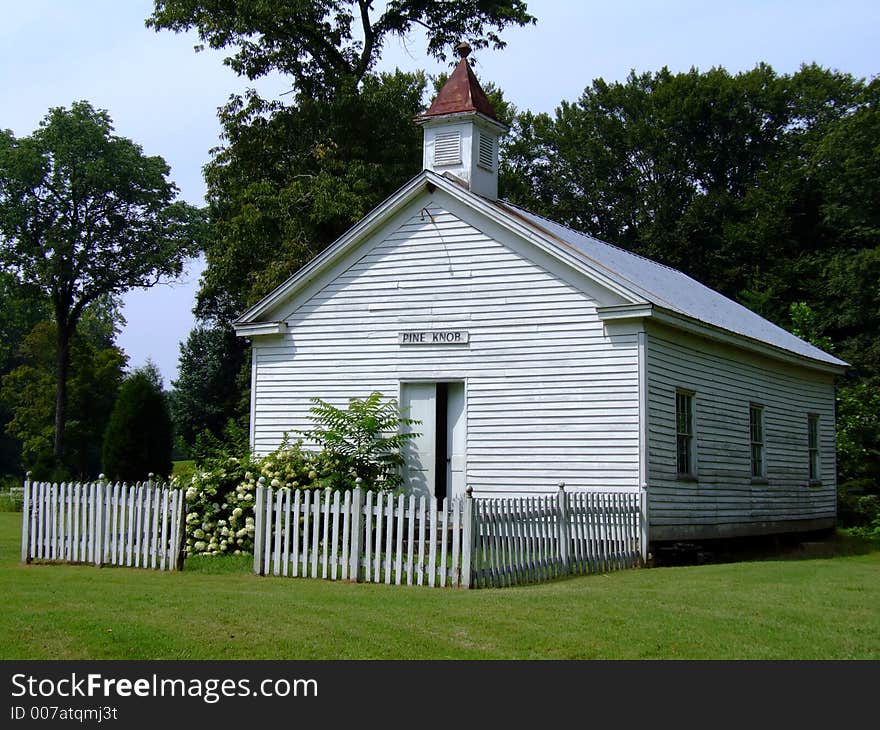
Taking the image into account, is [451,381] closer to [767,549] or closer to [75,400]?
[767,549]

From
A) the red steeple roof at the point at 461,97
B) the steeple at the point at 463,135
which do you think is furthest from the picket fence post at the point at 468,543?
the red steeple roof at the point at 461,97

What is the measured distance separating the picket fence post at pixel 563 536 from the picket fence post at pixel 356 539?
2.81m

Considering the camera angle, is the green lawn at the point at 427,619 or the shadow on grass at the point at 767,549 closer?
the green lawn at the point at 427,619

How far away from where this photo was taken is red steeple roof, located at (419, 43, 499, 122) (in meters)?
21.4

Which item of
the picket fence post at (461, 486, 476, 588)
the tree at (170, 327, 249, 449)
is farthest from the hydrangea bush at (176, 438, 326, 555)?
the tree at (170, 327, 249, 449)

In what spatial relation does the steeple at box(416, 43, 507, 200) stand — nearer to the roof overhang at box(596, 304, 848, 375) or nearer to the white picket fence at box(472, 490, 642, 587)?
the roof overhang at box(596, 304, 848, 375)

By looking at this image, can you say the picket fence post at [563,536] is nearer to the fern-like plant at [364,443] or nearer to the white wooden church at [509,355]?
the white wooden church at [509,355]

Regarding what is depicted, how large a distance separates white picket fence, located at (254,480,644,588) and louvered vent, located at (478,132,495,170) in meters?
8.20

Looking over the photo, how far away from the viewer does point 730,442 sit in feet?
69.9

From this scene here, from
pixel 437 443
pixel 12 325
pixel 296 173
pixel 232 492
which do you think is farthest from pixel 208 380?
pixel 232 492

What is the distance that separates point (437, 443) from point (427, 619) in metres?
9.51

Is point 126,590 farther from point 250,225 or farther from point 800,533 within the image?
point 250,225

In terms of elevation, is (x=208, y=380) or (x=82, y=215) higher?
(x=82, y=215)

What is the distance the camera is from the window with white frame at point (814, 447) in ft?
86.9
